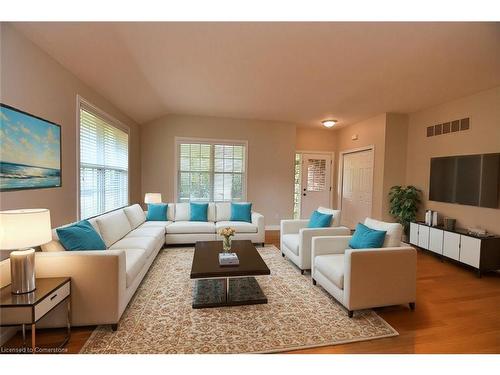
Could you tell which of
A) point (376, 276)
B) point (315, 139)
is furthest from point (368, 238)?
point (315, 139)

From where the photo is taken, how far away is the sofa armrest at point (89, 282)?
6.45ft

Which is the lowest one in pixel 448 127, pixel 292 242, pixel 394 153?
pixel 292 242

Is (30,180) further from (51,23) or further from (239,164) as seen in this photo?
(239,164)

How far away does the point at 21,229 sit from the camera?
1614 millimetres

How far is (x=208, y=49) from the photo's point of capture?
271 centimetres

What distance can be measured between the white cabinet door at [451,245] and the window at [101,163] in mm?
5227

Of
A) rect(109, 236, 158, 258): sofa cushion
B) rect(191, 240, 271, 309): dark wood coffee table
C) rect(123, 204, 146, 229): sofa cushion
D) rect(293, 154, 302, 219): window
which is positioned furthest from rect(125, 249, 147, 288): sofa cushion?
rect(293, 154, 302, 219): window

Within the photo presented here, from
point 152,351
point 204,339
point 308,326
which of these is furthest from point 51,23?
point 308,326

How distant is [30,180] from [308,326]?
110 inches

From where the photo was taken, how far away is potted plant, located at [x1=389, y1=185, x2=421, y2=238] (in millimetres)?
4652

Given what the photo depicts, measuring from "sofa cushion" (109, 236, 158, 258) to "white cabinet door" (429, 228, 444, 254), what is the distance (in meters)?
4.31

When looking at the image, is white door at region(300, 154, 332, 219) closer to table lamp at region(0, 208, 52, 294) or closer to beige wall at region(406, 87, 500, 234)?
beige wall at region(406, 87, 500, 234)

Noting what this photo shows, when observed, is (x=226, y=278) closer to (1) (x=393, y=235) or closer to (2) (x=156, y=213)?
(1) (x=393, y=235)

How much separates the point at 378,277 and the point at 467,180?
2.78 m
